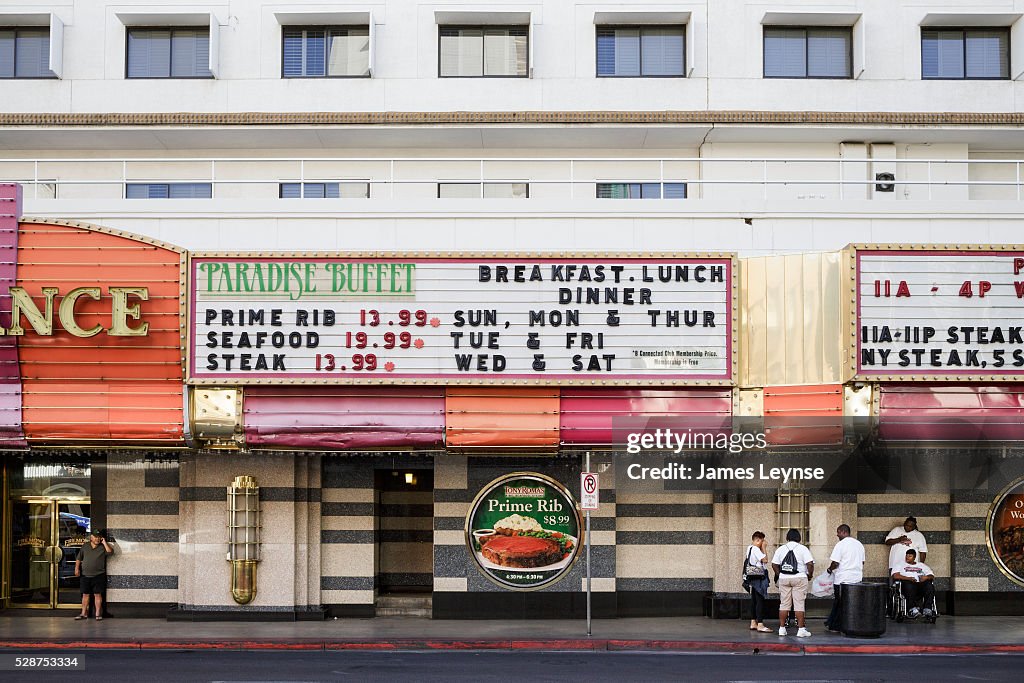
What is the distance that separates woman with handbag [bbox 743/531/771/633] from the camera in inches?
768

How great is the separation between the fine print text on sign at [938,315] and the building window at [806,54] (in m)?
7.10

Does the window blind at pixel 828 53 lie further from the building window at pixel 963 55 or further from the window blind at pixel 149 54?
the window blind at pixel 149 54

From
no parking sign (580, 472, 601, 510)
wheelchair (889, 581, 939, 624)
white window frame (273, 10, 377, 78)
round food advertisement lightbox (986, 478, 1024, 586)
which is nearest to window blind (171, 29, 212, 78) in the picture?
white window frame (273, 10, 377, 78)

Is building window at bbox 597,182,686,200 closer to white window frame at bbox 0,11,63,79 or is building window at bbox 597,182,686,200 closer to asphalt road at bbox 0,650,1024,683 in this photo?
asphalt road at bbox 0,650,1024,683

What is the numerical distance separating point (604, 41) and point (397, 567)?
11.6 metres

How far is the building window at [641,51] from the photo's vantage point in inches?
982

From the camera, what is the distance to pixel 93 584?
69.4 ft

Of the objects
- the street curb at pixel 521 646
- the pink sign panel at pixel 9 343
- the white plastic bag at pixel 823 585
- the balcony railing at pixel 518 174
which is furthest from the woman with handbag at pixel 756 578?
the pink sign panel at pixel 9 343

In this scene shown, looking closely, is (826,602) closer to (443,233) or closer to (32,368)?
(443,233)

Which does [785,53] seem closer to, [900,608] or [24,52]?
[900,608]

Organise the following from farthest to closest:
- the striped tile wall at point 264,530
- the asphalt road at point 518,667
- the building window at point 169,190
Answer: the building window at point 169,190 → the striped tile wall at point 264,530 → the asphalt road at point 518,667

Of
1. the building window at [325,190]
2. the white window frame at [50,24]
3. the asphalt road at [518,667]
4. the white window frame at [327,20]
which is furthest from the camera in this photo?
the building window at [325,190]

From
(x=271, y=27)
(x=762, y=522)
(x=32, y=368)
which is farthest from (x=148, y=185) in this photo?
(x=762, y=522)

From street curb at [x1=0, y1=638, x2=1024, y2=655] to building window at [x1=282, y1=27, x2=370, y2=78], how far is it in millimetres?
12120
